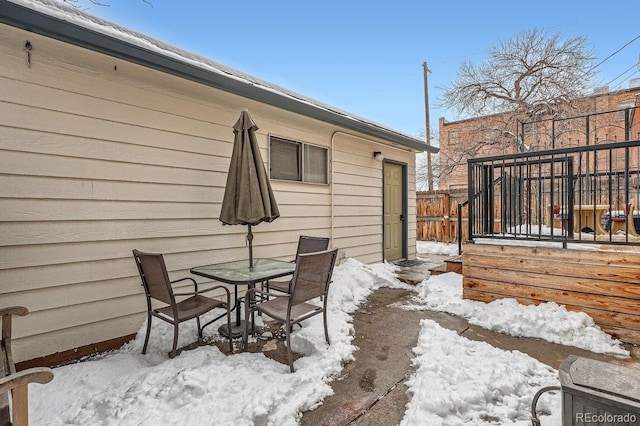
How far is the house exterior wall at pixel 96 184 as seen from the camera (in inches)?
101

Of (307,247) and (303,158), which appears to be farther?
(303,158)

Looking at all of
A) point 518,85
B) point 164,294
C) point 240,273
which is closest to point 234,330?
point 240,273

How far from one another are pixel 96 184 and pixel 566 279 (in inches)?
193

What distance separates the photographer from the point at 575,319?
3.12 meters

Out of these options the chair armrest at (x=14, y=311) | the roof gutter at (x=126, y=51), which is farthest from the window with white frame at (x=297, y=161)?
the chair armrest at (x=14, y=311)

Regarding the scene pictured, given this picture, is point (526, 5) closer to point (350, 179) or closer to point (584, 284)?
point (350, 179)

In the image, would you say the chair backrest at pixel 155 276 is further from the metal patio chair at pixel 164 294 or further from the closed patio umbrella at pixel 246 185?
the closed patio umbrella at pixel 246 185

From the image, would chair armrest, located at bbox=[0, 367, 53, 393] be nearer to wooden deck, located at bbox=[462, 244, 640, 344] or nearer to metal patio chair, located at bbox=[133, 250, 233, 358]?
metal patio chair, located at bbox=[133, 250, 233, 358]

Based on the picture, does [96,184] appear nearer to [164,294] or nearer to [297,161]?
[164,294]

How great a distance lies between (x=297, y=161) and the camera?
4973 mm

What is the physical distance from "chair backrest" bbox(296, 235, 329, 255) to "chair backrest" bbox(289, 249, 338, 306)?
2.88ft

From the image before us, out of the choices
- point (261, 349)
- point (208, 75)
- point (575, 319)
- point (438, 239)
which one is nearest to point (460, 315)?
point (575, 319)

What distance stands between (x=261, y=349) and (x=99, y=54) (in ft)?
10.4

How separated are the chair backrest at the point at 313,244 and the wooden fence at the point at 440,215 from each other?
6691mm
